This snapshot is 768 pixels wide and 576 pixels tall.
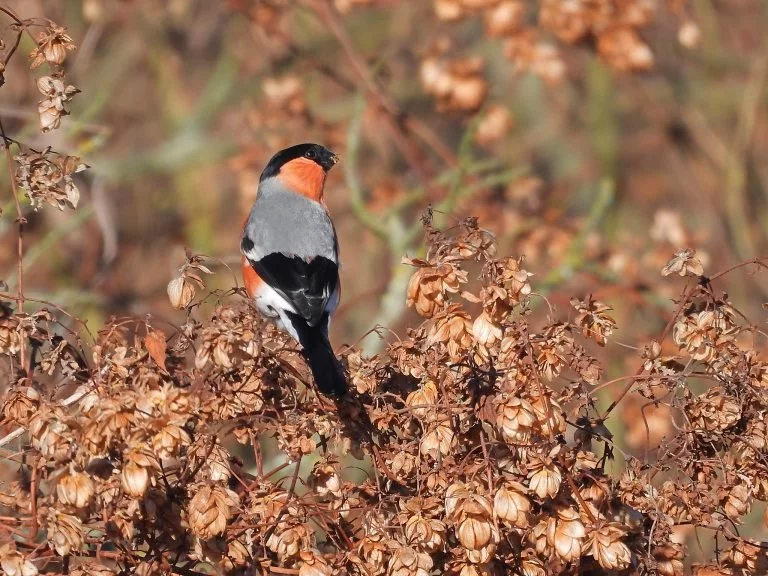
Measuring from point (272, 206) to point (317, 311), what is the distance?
126 centimetres

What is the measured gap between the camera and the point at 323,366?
270 cm

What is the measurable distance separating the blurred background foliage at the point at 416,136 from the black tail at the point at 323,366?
120 centimetres

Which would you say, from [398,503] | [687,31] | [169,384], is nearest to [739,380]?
[398,503]

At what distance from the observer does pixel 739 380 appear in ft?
7.55

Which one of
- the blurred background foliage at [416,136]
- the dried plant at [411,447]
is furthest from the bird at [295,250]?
the dried plant at [411,447]

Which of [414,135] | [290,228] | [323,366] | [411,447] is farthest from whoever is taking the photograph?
[414,135]

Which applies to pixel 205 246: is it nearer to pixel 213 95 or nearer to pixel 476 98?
pixel 213 95

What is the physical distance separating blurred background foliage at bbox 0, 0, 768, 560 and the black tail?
3.94 ft

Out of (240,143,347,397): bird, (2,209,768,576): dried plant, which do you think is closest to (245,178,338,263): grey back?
(240,143,347,397): bird

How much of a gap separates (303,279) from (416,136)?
280cm

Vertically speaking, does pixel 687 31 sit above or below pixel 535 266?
above

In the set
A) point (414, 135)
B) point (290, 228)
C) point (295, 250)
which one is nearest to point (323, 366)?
point (295, 250)

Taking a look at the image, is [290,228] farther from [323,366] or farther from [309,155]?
[323,366]

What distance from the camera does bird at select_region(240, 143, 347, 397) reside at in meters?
3.96
